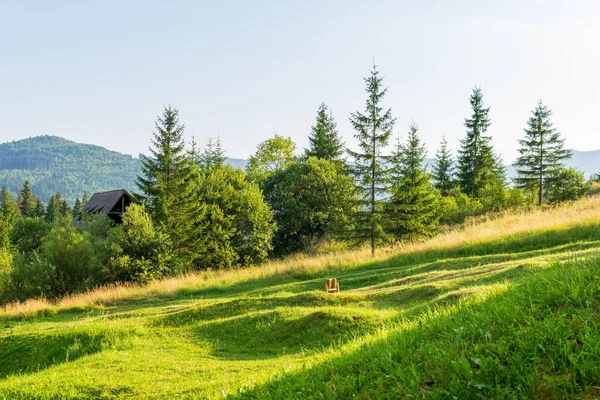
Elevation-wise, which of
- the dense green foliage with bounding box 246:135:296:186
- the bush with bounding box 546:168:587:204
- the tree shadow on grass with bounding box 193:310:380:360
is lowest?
the tree shadow on grass with bounding box 193:310:380:360

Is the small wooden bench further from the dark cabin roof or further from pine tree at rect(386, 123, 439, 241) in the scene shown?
the dark cabin roof

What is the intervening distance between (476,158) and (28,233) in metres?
53.8

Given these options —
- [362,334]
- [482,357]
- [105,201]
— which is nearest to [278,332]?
[362,334]

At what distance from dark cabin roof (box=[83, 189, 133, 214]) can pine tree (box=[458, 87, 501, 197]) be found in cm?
3906

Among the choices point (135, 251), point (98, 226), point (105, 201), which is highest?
point (105, 201)

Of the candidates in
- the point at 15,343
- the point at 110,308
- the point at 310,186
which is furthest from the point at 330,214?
the point at 15,343

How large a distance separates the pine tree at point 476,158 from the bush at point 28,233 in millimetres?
49355

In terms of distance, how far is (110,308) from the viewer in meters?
16.7

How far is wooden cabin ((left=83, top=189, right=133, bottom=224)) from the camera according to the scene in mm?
46031

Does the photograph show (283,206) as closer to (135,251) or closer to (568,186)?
(135,251)

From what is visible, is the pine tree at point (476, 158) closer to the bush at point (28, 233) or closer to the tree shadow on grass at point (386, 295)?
the tree shadow on grass at point (386, 295)

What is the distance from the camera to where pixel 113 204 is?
45812 mm

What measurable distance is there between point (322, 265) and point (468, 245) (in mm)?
6528

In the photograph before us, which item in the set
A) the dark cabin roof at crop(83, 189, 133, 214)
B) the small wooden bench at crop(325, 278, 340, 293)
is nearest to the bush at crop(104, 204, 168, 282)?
the small wooden bench at crop(325, 278, 340, 293)
